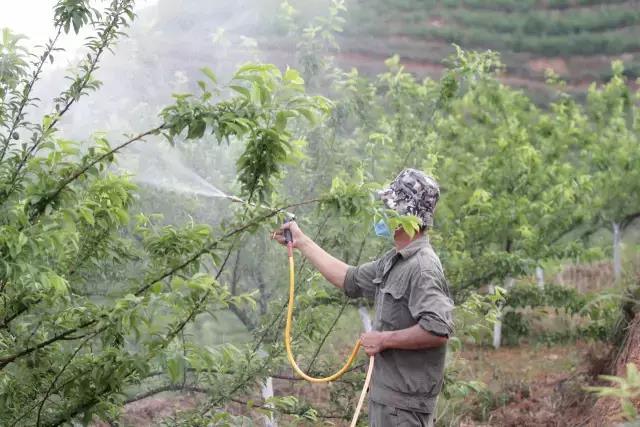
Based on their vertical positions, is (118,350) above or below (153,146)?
below

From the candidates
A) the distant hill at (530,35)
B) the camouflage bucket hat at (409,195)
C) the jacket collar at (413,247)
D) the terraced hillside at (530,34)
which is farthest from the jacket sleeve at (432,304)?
the terraced hillside at (530,34)

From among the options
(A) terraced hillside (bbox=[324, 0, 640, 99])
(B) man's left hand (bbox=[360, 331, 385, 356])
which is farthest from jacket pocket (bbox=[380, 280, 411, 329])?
(A) terraced hillside (bbox=[324, 0, 640, 99])

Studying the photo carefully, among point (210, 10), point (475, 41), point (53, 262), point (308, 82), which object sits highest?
point (475, 41)

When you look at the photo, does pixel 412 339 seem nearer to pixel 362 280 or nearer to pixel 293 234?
pixel 362 280

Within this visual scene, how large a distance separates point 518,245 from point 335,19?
356cm

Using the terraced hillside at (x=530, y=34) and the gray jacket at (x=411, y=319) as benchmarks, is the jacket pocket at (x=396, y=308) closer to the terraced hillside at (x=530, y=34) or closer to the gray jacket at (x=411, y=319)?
the gray jacket at (x=411, y=319)

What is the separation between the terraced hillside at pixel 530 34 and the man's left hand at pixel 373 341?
1280cm

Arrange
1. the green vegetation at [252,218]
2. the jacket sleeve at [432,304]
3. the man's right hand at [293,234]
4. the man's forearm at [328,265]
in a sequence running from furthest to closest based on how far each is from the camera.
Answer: the man's forearm at [328,265], the man's right hand at [293,234], the jacket sleeve at [432,304], the green vegetation at [252,218]

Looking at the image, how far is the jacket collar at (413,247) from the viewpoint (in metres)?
3.67

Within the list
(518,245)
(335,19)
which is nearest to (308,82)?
(335,19)

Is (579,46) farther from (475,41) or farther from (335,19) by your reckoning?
(335,19)

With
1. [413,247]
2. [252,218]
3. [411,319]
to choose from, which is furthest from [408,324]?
[252,218]

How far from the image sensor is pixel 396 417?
A: 143 inches

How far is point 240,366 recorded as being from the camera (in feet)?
14.1
